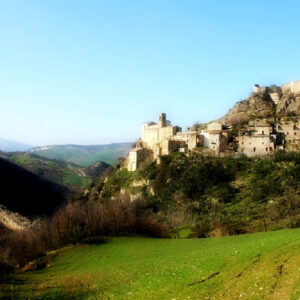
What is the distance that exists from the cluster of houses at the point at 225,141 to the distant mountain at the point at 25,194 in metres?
25.1

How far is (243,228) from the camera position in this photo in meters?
40.2

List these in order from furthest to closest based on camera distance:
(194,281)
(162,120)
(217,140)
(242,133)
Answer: (162,120), (217,140), (242,133), (194,281)

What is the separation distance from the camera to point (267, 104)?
282ft

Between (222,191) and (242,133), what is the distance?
18.3 meters

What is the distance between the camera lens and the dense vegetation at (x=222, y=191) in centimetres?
4144

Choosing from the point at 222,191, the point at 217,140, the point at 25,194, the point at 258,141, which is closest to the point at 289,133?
the point at 258,141

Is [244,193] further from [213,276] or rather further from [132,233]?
[213,276]

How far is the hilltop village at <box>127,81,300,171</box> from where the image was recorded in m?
68.2

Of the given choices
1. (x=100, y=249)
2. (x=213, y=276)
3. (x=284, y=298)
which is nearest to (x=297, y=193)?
(x=100, y=249)

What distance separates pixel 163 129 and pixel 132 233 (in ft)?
148

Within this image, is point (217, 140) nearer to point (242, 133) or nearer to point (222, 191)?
point (242, 133)

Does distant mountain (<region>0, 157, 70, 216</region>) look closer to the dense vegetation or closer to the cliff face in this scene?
the dense vegetation

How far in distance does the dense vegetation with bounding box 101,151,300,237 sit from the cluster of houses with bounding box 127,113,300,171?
3.05 m

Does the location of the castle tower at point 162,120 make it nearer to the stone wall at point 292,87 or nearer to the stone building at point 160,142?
the stone building at point 160,142
